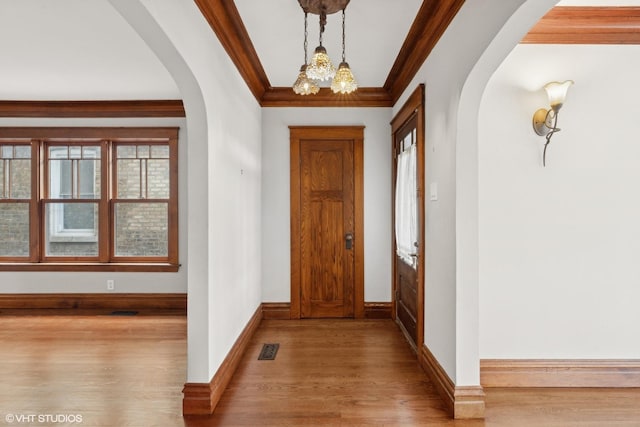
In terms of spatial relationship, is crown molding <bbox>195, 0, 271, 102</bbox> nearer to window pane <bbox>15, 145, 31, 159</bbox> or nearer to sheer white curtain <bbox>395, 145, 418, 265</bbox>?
sheer white curtain <bbox>395, 145, 418, 265</bbox>

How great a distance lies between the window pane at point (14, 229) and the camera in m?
4.92

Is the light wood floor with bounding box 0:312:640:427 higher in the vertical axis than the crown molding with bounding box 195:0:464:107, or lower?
lower

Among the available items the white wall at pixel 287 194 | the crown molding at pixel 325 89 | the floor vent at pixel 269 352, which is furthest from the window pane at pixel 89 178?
the floor vent at pixel 269 352

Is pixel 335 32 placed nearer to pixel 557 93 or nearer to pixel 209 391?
pixel 557 93

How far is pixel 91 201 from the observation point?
495 cm

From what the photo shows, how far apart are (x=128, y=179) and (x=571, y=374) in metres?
5.21

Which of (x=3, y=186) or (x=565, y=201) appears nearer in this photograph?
(x=565, y=201)

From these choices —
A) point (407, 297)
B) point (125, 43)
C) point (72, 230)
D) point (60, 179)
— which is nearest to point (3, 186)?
point (60, 179)

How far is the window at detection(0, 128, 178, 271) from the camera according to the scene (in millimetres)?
4867

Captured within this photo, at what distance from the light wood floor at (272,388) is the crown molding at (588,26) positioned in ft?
8.07

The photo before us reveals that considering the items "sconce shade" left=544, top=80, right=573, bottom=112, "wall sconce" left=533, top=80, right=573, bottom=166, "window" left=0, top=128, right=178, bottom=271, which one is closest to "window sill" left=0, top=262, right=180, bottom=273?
"window" left=0, top=128, right=178, bottom=271

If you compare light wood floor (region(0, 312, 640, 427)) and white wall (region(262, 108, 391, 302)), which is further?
white wall (region(262, 108, 391, 302))

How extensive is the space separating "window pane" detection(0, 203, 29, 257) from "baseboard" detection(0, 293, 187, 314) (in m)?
0.58

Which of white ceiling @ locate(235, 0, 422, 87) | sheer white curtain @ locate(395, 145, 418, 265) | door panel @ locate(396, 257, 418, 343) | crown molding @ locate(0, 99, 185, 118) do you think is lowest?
door panel @ locate(396, 257, 418, 343)
